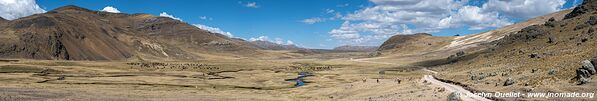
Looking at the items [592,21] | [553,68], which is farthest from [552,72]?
[592,21]

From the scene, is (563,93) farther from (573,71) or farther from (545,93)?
(573,71)

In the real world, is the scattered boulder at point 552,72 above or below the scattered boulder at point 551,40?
below

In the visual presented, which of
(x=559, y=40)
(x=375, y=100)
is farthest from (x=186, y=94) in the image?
(x=559, y=40)

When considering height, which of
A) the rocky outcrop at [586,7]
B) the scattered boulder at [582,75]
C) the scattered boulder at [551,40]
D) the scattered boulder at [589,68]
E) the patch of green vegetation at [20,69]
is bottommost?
the scattered boulder at [582,75]

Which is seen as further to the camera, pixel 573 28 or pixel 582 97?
pixel 573 28

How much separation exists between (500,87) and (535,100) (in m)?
15.1

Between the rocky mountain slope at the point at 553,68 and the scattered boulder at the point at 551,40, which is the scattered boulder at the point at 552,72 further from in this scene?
the scattered boulder at the point at 551,40

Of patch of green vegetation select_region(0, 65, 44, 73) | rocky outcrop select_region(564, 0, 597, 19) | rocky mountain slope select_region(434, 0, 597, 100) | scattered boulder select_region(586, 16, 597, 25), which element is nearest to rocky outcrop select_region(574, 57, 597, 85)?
rocky mountain slope select_region(434, 0, 597, 100)

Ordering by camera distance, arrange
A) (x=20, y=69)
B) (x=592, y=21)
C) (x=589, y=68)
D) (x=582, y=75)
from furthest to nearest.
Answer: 1. (x=20, y=69)
2. (x=592, y=21)
3. (x=589, y=68)
4. (x=582, y=75)

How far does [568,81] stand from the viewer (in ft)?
166

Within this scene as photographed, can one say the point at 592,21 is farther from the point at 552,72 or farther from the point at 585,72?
the point at 585,72

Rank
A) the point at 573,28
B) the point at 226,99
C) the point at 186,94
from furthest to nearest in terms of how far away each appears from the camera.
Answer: the point at 573,28 < the point at 186,94 < the point at 226,99

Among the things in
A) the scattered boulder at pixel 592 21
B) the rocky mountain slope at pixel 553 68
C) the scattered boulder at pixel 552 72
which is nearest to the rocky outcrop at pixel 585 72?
the rocky mountain slope at pixel 553 68

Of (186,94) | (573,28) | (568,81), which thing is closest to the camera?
(568,81)
